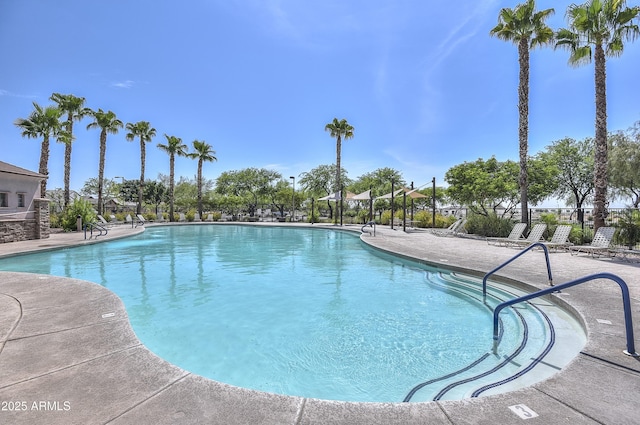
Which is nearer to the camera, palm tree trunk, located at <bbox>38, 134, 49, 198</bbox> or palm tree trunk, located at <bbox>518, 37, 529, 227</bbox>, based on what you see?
palm tree trunk, located at <bbox>518, 37, 529, 227</bbox>

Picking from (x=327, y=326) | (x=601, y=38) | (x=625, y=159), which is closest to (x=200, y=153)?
(x=327, y=326)

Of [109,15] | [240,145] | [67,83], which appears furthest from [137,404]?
[240,145]

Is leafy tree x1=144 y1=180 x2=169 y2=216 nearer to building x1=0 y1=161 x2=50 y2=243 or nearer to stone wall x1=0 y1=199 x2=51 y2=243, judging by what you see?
building x1=0 y1=161 x2=50 y2=243

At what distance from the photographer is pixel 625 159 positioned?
53.2ft

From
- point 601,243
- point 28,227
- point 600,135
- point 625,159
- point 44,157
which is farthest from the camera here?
point 44,157

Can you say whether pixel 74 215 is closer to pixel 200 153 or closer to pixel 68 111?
pixel 68 111

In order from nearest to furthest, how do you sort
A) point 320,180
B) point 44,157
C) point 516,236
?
point 516,236 → point 44,157 → point 320,180

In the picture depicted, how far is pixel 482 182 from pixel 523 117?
5.66 metres

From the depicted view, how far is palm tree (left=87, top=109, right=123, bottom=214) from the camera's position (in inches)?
1076

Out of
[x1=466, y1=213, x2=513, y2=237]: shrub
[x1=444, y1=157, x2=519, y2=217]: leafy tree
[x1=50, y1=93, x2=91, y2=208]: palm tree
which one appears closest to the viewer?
[x1=466, y1=213, x2=513, y2=237]: shrub

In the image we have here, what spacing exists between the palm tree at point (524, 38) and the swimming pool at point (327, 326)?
10.0m

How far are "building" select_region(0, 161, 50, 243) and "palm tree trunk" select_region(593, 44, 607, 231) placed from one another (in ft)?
81.1

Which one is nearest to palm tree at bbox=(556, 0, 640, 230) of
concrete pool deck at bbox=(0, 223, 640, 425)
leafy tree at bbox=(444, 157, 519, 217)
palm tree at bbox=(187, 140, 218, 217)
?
leafy tree at bbox=(444, 157, 519, 217)

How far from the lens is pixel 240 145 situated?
130ft
